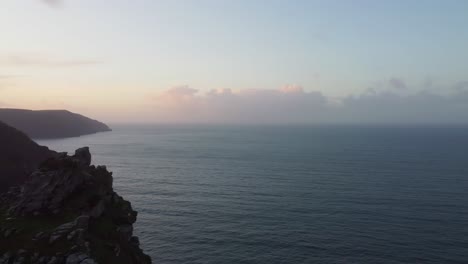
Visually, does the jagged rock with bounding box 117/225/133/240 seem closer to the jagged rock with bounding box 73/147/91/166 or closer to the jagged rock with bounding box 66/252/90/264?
the jagged rock with bounding box 66/252/90/264

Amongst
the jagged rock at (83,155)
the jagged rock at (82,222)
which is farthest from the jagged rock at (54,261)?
the jagged rock at (83,155)

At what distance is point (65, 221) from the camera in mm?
47156

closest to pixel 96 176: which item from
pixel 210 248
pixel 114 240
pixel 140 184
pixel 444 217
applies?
pixel 114 240

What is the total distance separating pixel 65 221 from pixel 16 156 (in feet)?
209

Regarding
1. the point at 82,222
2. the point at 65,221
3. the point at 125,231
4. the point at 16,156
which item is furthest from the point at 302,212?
the point at 16,156

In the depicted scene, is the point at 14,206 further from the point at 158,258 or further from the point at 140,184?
the point at 140,184

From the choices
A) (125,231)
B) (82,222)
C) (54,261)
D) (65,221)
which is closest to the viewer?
(54,261)

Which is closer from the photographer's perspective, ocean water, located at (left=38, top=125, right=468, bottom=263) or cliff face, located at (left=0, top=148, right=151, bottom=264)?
cliff face, located at (left=0, top=148, right=151, bottom=264)

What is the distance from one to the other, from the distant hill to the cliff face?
3086cm

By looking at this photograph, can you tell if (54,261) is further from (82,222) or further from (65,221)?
(65,221)

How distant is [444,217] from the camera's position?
86188mm

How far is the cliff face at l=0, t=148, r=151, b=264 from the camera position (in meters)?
39.9

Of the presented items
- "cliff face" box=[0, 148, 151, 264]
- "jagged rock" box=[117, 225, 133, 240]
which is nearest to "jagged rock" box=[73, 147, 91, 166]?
"cliff face" box=[0, 148, 151, 264]

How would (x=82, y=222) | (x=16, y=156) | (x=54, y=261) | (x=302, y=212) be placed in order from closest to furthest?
1. (x=54, y=261)
2. (x=82, y=222)
3. (x=302, y=212)
4. (x=16, y=156)
